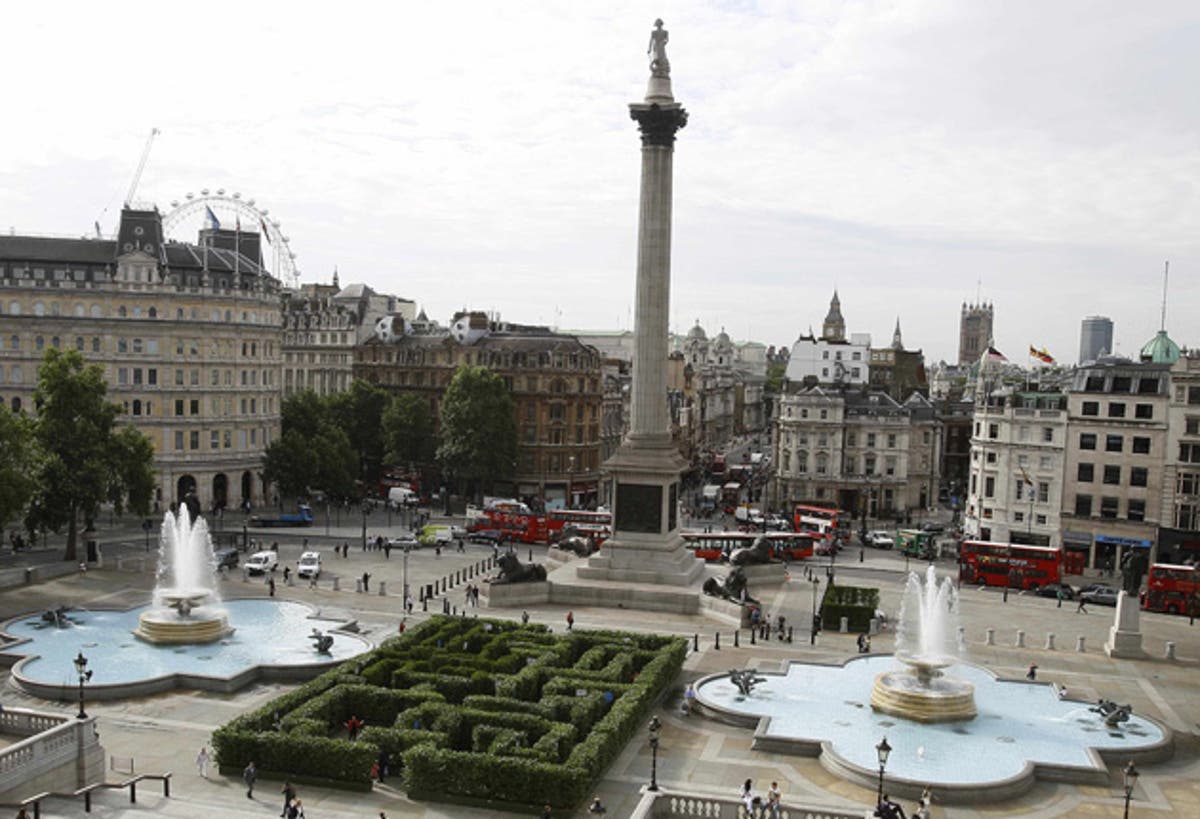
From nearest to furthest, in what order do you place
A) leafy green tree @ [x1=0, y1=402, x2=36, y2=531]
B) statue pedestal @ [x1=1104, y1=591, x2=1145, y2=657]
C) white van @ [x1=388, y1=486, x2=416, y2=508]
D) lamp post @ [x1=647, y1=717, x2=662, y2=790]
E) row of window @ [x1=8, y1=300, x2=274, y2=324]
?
lamp post @ [x1=647, y1=717, x2=662, y2=790] → statue pedestal @ [x1=1104, y1=591, x2=1145, y2=657] → leafy green tree @ [x1=0, y1=402, x2=36, y2=531] → row of window @ [x1=8, y1=300, x2=274, y2=324] → white van @ [x1=388, y1=486, x2=416, y2=508]

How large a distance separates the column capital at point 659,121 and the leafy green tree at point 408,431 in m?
45.1

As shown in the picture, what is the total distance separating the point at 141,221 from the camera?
287 ft

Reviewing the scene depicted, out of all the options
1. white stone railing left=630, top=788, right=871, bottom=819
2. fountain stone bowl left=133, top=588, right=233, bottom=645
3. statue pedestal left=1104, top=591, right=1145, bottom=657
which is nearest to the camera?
white stone railing left=630, top=788, right=871, bottom=819

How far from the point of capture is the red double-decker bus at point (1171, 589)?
6084 centimetres

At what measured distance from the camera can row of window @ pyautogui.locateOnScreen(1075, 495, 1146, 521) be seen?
7450 centimetres

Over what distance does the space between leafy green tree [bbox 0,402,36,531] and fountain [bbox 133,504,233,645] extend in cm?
846

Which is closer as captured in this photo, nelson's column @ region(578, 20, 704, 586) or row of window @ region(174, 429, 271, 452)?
nelson's column @ region(578, 20, 704, 586)

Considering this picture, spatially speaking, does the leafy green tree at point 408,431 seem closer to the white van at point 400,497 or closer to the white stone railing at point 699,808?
the white van at point 400,497

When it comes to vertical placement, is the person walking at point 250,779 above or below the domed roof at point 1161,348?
below

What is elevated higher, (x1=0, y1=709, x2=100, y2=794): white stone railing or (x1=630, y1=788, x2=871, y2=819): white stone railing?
(x1=0, y1=709, x2=100, y2=794): white stone railing

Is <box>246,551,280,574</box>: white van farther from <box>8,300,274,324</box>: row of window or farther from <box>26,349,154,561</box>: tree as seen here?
<box>8,300,274,324</box>: row of window

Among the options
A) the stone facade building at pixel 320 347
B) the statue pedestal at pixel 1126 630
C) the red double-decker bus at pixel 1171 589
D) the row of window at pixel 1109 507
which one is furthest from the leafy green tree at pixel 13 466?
the row of window at pixel 1109 507

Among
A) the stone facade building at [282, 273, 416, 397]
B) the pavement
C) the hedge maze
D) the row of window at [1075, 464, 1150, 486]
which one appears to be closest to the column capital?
the pavement

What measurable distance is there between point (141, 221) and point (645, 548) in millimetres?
52115
